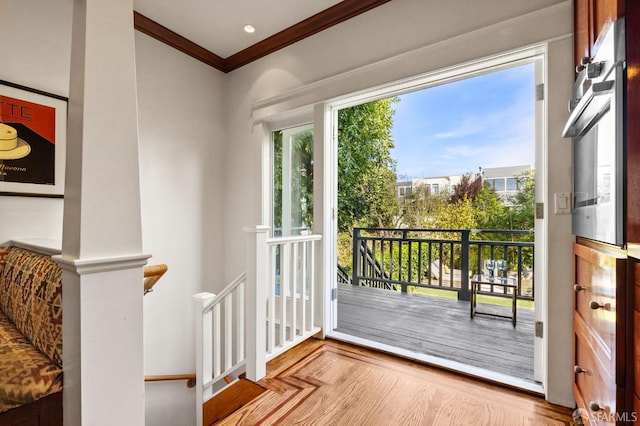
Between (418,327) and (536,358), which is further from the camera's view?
(418,327)

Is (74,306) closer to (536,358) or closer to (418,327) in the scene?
(536,358)

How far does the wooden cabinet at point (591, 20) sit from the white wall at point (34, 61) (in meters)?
3.00

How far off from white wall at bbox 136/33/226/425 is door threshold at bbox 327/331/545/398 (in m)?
1.51

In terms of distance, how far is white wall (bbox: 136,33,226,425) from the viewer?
257 centimetres

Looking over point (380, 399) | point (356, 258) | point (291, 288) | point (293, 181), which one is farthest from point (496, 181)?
point (380, 399)

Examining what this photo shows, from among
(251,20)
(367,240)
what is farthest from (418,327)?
(251,20)

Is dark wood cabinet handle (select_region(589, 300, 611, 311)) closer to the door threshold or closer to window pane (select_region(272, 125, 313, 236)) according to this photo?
the door threshold

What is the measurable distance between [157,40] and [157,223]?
5.38ft

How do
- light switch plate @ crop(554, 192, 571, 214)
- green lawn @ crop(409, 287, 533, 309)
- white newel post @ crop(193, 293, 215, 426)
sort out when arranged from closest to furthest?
light switch plate @ crop(554, 192, 571, 214)
white newel post @ crop(193, 293, 215, 426)
green lawn @ crop(409, 287, 533, 309)

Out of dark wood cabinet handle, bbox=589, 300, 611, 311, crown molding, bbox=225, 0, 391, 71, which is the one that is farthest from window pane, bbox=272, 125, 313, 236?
dark wood cabinet handle, bbox=589, 300, 611, 311

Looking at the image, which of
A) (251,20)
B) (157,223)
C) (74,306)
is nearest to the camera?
(74,306)

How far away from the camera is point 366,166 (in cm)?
427

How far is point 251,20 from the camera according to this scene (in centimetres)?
247

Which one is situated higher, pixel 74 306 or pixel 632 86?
pixel 632 86
